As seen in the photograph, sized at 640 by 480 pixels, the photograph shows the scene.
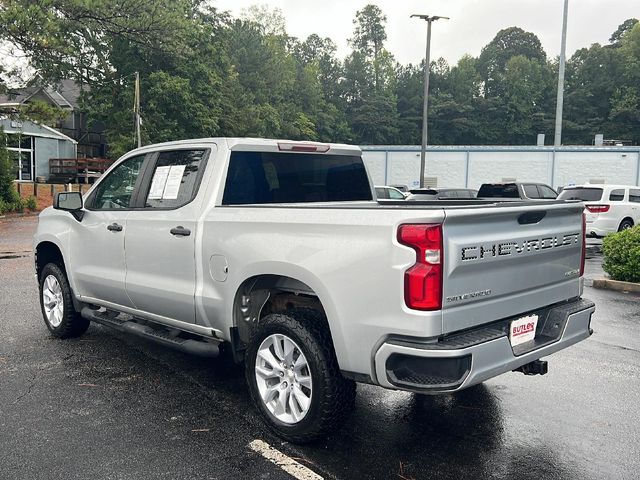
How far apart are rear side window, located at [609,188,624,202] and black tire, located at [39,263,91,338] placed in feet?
46.7

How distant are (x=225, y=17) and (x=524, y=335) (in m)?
54.1

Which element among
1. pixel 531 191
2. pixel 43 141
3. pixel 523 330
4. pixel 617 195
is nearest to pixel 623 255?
pixel 523 330

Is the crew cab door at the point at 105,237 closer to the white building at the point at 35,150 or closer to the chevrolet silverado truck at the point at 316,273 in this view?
the chevrolet silverado truck at the point at 316,273

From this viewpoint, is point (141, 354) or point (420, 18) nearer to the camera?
point (141, 354)

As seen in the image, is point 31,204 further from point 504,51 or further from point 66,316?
point 504,51

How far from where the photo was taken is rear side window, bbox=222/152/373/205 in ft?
15.1

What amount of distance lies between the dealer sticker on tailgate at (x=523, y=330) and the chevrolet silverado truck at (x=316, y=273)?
0.02m

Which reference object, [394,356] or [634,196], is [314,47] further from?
[394,356]

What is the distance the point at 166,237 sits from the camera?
466 centimetres

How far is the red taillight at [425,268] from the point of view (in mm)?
3141

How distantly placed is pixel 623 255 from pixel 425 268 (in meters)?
7.56

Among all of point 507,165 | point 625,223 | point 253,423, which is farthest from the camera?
point 507,165

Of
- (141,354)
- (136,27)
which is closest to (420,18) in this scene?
(136,27)

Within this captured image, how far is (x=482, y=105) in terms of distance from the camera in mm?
83938
